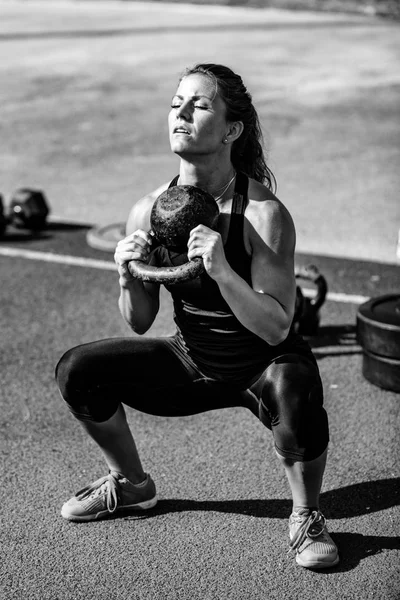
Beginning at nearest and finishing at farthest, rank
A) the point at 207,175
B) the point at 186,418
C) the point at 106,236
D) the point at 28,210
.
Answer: the point at 207,175 < the point at 186,418 < the point at 106,236 < the point at 28,210

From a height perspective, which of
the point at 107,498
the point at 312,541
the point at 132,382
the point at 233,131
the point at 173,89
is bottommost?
the point at 173,89

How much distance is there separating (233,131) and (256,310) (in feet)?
2.30

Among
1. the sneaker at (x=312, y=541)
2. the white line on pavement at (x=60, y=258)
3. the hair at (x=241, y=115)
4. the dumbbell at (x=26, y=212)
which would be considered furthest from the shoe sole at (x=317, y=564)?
the dumbbell at (x=26, y=212)

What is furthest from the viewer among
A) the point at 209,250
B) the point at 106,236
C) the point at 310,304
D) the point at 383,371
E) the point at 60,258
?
the point at 106,236

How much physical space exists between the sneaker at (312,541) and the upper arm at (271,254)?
739 millimetres

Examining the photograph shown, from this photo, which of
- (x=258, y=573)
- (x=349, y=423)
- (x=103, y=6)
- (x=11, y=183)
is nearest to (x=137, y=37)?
(x=103, y=6)

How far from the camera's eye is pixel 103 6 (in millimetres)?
23500

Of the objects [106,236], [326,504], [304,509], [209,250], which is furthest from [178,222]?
[106,236]

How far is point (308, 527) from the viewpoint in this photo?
11.3 ft

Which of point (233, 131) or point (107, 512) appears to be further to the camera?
point (107, 512)

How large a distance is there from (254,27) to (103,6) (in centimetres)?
549

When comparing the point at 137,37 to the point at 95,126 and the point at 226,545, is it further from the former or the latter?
the point at 226,545

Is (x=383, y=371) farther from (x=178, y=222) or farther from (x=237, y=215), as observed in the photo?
(x=178, y=222)

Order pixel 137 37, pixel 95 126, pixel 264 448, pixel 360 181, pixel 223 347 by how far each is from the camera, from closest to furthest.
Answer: pixel 223 347 < pixel 264 448 < pixel 360 181 < pixel 95 126 < pixel 137 37
